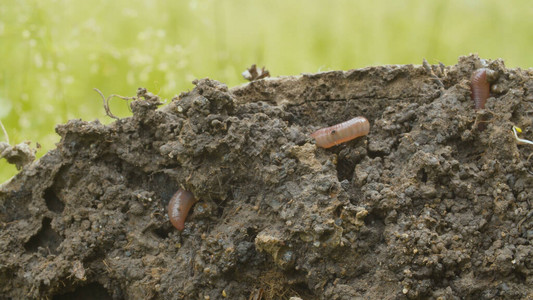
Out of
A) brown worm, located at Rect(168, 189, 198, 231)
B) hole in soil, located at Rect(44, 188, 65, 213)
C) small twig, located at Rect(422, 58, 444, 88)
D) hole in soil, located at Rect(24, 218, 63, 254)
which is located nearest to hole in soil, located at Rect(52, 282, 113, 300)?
hole in soil, located at Rect(24, 218, 63, 254)

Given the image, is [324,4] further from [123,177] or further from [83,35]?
[123,177]

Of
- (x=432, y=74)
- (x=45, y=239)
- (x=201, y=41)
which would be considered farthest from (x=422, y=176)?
(x=201, y=41)

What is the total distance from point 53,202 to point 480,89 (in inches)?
76.5

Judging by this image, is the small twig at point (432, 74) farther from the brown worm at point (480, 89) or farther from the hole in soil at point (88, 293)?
the hole in soil at point (88, 293)

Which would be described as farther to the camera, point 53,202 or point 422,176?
point 53,202

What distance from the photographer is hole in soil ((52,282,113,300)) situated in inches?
93.4

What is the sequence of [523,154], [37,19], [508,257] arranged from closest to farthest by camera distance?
[508,257] → [523,154] → [37,19]

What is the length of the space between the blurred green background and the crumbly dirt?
2.29 metres

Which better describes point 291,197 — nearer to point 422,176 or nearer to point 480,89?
point 422,176

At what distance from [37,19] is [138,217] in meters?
3.13

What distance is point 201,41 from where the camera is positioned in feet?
16.1

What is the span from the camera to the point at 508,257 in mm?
1815

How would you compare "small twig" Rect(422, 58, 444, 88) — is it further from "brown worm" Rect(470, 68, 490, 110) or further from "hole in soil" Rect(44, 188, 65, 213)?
"hole in soil" Rect(44, 188, 65, 213)

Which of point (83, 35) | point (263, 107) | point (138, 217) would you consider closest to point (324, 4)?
point (83, 35)
